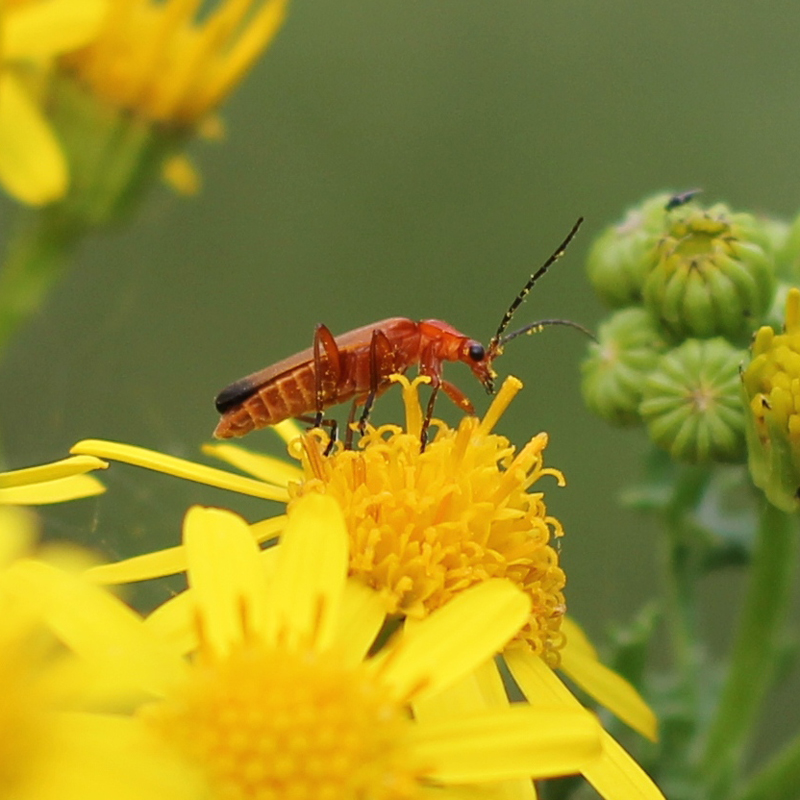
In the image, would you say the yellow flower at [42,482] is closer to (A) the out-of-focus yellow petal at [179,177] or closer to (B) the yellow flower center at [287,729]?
(B) the yellow flower center at [287,729]

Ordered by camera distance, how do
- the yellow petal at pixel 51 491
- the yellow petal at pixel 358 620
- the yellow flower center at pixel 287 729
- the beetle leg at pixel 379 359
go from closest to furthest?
the yellow flower center at pixel 287 729
the yellow petal at pixel 358 620
the yellow petal at pixel 51 491
the beetle leg at pixel 379 359

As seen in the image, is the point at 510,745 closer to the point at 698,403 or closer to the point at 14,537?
the point at 14,537

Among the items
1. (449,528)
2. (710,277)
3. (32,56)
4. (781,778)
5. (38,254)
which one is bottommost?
(781,778)

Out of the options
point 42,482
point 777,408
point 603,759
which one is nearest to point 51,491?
point 42,482

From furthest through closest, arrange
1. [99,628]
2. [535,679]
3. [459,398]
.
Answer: [459,398] < [535,679] < [99,628]

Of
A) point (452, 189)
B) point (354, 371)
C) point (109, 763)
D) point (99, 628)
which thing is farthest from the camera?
point (452, 189)

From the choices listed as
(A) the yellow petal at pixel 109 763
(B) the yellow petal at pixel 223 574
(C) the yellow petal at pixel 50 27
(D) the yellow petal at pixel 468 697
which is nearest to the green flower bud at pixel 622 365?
(D) the yellow petal at pixel 468 697

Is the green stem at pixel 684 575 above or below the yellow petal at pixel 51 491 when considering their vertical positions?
below

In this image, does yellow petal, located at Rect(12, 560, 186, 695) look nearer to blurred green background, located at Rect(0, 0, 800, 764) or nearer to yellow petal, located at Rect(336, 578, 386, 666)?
yellow petal, located at Rect(336, 578, 386, 666)
